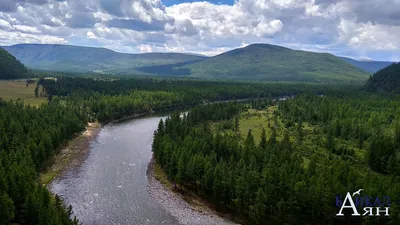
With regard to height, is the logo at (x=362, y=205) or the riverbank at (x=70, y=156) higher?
the logo at (x=362, y=205)

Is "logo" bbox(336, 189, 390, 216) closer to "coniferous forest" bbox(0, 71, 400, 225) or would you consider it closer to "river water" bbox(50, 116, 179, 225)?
"coniferous forest" bbox(0, 71, 400, 225)

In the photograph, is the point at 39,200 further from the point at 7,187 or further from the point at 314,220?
the point at 314,220

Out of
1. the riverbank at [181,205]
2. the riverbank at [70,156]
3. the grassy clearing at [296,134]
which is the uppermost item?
the grassy clearing at [296,134]

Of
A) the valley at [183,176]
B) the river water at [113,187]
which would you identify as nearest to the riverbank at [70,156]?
the valley at [183,176]

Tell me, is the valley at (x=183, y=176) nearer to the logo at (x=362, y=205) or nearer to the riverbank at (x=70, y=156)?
the riverbank at (x=70, y=156)

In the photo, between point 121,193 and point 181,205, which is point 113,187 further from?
point 181,205

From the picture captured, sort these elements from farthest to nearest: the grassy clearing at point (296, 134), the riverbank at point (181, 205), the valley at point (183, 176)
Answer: the grassy clearing at point (296, 134) → the riverbank at point (181, 205) → the valley at point (183, 176)

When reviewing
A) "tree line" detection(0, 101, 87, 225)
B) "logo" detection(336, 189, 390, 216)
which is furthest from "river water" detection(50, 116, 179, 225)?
"logo" detection(336, 189, 390, 216)
